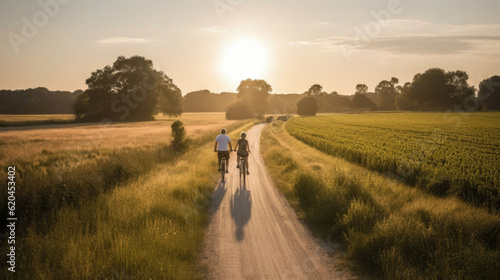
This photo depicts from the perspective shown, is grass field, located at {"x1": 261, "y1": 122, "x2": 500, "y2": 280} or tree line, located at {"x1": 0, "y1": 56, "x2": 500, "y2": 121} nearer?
grass field, located at {"x1": 261, "y1": 122, "x2": 500, "y2": 280}

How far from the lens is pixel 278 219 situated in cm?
852

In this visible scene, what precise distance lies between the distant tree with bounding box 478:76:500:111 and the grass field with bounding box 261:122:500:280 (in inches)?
4727

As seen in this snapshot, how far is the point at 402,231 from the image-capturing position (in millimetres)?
6273

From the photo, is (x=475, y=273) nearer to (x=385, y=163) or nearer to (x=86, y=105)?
(x=385, y=163)

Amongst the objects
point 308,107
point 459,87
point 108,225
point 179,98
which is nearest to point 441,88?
point 459,87

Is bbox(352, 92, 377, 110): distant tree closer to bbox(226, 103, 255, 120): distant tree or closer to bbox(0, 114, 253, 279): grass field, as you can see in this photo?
bbox(226, 103, 255, 120): distant tree

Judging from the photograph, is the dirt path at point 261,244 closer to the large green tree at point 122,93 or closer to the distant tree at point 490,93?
the large green tree at point 122,93

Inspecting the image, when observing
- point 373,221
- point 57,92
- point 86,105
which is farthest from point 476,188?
point 57,92

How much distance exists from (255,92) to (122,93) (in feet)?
243

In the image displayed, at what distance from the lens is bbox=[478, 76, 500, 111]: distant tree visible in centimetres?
9862

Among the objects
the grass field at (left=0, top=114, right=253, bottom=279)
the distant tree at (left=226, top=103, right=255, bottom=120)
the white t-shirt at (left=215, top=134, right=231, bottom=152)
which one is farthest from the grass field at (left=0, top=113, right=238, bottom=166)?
the distant tree at (left=226, top=103, right=255, bottom=120)

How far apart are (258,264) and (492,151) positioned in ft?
65.9

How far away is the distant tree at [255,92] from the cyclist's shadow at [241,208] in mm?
118484

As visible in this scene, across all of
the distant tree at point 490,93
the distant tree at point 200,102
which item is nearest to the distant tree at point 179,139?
the distant tree at point 490,93
